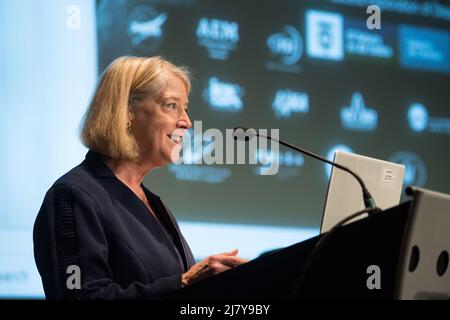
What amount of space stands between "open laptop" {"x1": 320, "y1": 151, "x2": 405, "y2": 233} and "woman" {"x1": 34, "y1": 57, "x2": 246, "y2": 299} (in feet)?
1.25

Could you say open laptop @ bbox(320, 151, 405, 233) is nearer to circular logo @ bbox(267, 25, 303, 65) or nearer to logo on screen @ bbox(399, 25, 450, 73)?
circular logo @ bbox(267, 25, 303, 65)

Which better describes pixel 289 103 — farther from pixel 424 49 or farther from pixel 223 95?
pixel 424 49

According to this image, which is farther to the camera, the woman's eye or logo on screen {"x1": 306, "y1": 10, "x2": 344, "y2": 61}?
logo on screen {"x1": 306, "y1": 10, "x2": 344, "y2": 61}

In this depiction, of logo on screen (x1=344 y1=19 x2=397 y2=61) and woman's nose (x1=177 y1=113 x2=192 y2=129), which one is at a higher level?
logo on screen (x1=344 y1=19 x2=397 y2=61)

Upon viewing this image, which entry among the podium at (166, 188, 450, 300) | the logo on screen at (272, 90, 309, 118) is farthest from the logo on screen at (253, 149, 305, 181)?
the podium at (166, 188, 450, 300)

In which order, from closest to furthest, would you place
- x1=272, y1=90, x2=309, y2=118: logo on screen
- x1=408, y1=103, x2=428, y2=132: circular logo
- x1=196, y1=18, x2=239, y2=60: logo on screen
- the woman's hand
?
1. the woman's hand
2. x1=196, y1=18, x2=239, y2=60: logo on screen
3. x1=272, y1=90, x2=309, y2=118: logo on screen
4. x1=408, y1=103, x2=428, y2=132: circular logo

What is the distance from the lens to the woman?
6.54 ft

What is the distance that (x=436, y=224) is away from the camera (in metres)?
1.73

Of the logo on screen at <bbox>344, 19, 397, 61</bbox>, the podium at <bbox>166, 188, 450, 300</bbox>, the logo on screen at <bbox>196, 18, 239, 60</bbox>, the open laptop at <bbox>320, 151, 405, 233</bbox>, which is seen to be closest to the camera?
the podium at <bbox>166, 188, 450, 300</bbox>

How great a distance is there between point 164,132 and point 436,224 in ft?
3.22

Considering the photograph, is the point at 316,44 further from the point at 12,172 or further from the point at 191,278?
the point at 191,278

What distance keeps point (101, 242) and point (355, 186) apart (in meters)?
0.74

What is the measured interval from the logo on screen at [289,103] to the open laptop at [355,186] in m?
1.70
